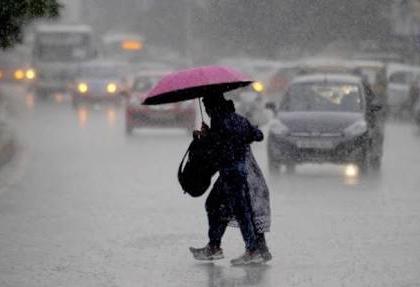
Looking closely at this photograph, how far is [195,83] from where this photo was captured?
11.2 metres

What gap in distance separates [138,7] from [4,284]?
99.9 metres

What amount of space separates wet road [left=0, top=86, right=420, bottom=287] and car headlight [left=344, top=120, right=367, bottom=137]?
743 mm

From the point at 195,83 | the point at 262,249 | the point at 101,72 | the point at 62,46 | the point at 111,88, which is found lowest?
the point at 111,88

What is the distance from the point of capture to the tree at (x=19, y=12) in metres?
18.2

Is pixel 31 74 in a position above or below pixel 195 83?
below

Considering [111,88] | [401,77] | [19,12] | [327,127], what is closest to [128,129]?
[327,127]

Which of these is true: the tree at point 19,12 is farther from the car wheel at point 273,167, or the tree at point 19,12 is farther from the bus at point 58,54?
the bus at point 58,54

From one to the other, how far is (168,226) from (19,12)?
16.8 feet

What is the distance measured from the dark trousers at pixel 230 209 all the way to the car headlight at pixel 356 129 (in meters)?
9.81

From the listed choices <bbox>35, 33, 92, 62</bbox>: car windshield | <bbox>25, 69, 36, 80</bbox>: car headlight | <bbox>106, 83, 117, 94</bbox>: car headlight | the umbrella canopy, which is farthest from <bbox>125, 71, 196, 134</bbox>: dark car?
<bbox>35, 33, 92, 62</bbox>: car windshield

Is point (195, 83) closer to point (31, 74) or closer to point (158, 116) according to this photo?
point (158, 116)

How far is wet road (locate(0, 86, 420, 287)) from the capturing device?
36.2ft

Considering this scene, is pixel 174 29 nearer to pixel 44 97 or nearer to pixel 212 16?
pixel 212 16

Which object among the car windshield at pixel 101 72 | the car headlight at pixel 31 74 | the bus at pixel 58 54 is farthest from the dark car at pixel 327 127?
the car headlight at pixel 31 74
